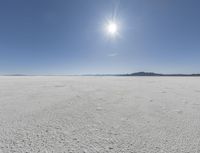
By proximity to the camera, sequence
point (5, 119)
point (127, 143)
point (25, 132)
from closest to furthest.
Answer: point (127, 143) < point (25, 132) < point (5, 119)

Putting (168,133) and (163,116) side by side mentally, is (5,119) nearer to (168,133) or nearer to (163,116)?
(168,133)

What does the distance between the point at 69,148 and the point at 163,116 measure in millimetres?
2299

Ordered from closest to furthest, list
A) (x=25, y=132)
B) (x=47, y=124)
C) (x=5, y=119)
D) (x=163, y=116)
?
(x=25, y=132) < (x=47, y=124) < (x=5, y=119) < (x=163, y=116)

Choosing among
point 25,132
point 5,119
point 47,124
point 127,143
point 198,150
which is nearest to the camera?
point 198,150

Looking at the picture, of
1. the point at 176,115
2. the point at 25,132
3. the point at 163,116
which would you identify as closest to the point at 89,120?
the point at 25,132

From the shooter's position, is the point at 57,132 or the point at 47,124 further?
the point at 47,124

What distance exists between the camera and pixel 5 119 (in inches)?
102

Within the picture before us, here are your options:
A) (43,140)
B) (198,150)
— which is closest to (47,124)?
(43,140)

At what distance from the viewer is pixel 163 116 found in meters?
2.88

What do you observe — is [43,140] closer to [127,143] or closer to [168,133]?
[127,143]

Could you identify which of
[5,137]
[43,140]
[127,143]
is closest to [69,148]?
[43,140]

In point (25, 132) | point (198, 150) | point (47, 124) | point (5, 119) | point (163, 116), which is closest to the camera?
point (198, 150)

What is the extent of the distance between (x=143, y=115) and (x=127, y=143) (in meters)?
1.33

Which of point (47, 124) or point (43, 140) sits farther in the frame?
point (47, 124)
